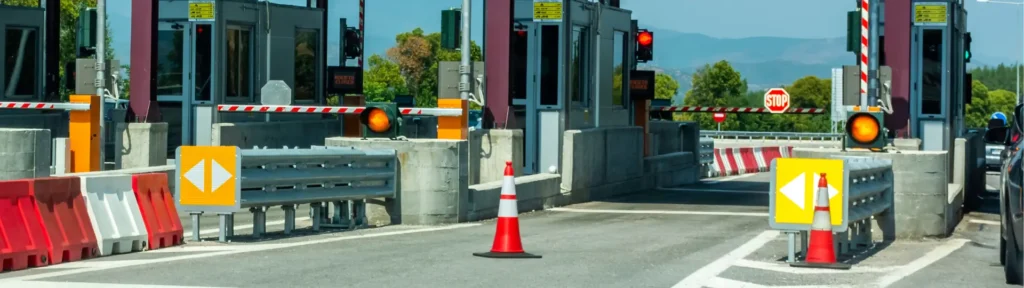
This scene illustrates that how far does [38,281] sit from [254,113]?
1938cm

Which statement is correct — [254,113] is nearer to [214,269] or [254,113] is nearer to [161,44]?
[161,44]

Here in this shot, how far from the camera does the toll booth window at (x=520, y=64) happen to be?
2566 centimetres

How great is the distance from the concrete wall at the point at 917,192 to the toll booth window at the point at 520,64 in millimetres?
8385

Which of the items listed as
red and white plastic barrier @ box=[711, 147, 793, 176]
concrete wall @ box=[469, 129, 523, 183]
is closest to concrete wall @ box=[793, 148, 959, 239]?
concrete wall @ box=[469, 129, 523, 183]

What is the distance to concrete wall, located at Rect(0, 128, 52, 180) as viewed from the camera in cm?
2017

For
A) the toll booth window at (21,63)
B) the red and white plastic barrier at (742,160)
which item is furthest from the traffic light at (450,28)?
the red and white plastic barrier at (742,160)

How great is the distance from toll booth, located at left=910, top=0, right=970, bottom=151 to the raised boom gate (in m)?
9.12

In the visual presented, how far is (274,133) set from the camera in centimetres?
2986

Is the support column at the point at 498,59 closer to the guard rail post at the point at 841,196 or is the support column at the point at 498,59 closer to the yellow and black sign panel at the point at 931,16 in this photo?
the yellow and black sign panel at the point at 931,16

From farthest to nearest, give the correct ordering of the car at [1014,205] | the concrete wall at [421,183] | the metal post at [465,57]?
the metal post at [465,57] → the concrete wall at [421,183] → the car at [1014,205]

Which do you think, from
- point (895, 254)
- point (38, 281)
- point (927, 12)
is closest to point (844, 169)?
point (895, 254)

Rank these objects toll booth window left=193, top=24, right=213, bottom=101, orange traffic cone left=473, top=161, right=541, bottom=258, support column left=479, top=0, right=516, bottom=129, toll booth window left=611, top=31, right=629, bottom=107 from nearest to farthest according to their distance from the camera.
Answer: orange traffic cone left=473, top=161, right=541, bottom=258 < support column left=479, top=0, right=516, bottom=129 < toll booth window left=611, top=31, right=629, bottom=107 < toll booth window left=193, top=24, right=213, bottom=101

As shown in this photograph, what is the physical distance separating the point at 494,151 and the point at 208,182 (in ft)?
27.4

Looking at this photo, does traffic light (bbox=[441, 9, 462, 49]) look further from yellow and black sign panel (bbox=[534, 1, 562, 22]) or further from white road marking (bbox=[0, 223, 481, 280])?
white road marking (bbox=[0, 223, 481, 280])
